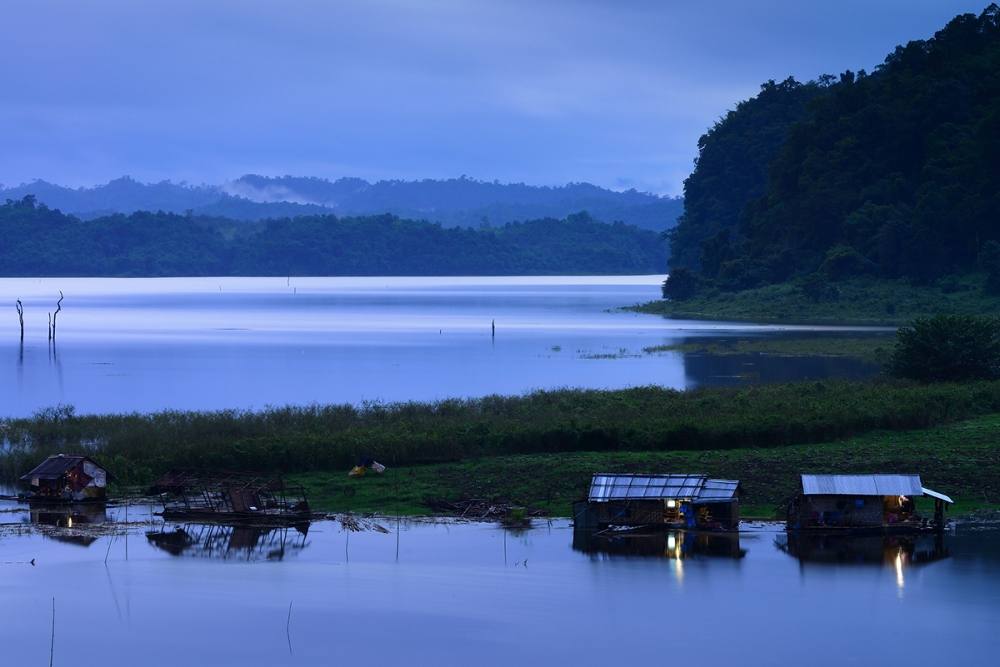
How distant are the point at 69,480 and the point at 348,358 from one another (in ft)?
185

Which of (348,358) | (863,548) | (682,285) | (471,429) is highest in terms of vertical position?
(682,285)

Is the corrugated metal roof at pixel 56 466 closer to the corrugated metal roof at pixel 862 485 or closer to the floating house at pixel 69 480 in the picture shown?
the floating house at pixel 69 480

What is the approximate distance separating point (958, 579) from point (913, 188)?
10215 centimetres

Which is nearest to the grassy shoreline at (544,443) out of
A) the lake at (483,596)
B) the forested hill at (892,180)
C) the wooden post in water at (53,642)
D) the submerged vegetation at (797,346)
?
the lake at (483,596)

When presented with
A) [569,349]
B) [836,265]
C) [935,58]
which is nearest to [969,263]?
[836,265]

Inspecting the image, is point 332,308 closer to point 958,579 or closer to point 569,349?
point 569,349

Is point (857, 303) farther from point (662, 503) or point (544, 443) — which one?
point (662, 503)

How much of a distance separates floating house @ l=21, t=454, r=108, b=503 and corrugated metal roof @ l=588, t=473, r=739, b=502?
536 inches

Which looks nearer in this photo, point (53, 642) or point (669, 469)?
point (53, 642)

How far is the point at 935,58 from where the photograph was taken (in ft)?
433

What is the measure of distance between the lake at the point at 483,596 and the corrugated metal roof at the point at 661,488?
1.02 m

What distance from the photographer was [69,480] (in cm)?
3638

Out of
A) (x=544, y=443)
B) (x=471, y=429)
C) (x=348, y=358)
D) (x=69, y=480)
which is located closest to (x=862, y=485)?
(x=544, y=443)

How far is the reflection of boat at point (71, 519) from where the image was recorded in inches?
1320
